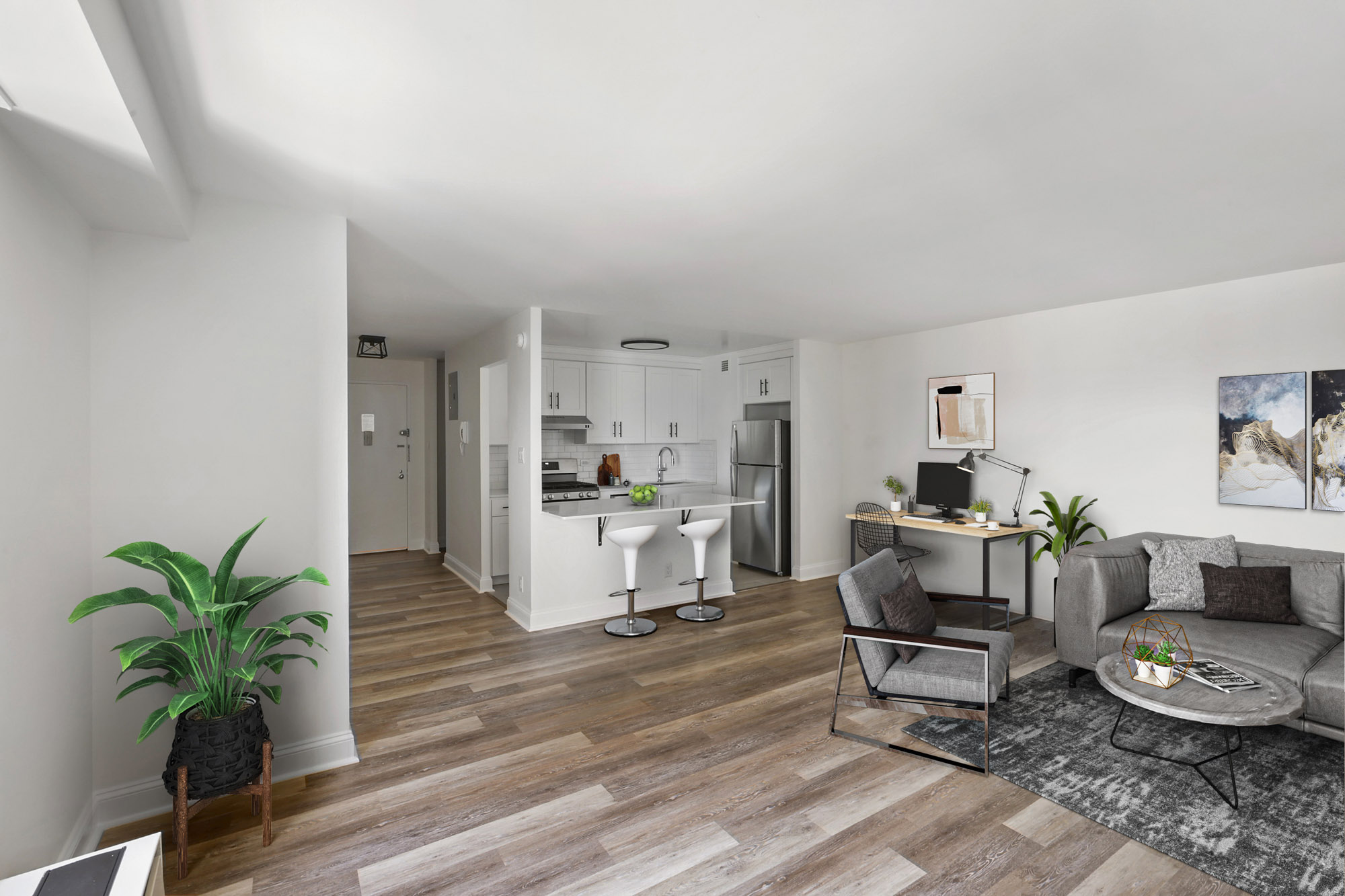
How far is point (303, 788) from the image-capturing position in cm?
263

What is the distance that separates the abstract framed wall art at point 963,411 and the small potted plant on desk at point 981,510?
0.49 meters

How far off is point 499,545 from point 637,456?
6.94 feet

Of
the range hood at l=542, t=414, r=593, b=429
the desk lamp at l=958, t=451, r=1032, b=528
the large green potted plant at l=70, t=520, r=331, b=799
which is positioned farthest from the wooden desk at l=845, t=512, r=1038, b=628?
the large green potted plant at l=70, t=520, r=331, b=799

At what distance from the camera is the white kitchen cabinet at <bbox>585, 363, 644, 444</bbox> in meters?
7.02

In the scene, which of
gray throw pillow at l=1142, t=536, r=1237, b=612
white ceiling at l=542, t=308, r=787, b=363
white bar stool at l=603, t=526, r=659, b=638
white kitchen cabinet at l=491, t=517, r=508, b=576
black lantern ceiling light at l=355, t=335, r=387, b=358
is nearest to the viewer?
gray throw pillow at l=1142, t=536, r=1237, b=612

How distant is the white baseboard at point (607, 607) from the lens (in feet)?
15.9

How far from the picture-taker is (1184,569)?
12.3ft

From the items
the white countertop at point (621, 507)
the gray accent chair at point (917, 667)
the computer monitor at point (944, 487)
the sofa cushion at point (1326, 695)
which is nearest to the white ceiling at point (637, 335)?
the white countertop at point (621, 507)

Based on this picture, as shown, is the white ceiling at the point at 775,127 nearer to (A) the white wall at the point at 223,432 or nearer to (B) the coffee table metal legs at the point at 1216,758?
(A) the white wall at the point at 223,432

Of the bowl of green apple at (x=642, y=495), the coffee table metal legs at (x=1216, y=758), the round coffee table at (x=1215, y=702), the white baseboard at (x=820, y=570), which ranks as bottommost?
the coffee table metal legs at (x=1216, y=758)

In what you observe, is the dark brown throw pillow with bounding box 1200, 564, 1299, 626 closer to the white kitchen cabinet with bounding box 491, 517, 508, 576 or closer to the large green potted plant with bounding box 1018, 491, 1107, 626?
the large green potted plant with bounding box 1018, 491, 1107, 626

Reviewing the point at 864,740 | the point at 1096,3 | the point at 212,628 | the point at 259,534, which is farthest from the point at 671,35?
the point at 864,740

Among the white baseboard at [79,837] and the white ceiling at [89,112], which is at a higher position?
the white ceiling at [89,112]

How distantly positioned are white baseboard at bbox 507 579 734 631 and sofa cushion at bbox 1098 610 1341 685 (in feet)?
9.68
